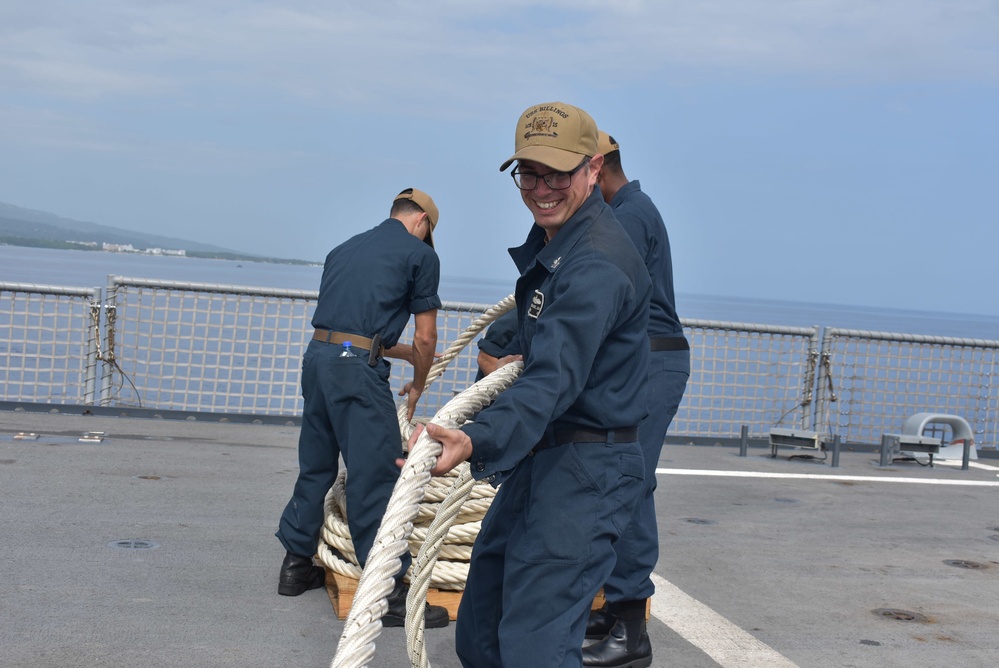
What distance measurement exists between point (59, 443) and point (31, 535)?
8.51ft

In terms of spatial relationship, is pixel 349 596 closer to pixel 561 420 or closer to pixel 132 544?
pixel 132 544

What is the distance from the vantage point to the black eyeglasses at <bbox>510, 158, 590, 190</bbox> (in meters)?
3.04

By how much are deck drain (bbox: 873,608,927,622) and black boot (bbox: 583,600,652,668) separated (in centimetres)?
159

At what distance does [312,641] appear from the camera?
444 cm

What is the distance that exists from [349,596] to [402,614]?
0.84 feet

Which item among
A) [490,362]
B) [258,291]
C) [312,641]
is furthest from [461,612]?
[258,291]

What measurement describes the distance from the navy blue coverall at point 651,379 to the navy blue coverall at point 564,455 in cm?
114

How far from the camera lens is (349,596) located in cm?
473

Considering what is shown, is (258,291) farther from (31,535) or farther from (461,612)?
(461,612)

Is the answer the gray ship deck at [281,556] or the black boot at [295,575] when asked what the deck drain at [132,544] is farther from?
the black boot at [295,575]

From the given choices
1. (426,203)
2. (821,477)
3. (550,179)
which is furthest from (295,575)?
(821,477)

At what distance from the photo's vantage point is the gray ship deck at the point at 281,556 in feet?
14.6

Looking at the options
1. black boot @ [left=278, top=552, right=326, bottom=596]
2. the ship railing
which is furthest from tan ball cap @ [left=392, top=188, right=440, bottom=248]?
the ship railing

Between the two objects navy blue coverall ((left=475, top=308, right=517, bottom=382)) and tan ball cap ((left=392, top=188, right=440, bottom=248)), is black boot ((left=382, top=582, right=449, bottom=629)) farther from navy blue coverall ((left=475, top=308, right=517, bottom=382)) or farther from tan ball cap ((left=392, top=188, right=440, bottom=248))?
tan ball cap ((left=392, top=188, right=440, bottom=248))
